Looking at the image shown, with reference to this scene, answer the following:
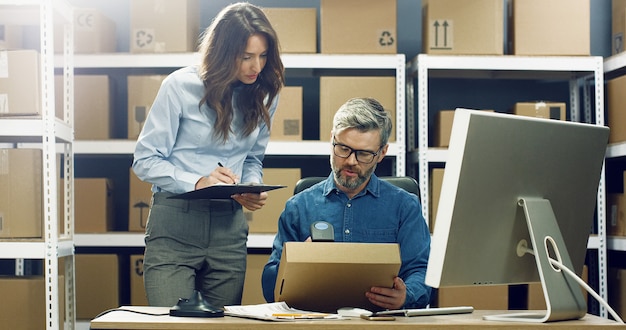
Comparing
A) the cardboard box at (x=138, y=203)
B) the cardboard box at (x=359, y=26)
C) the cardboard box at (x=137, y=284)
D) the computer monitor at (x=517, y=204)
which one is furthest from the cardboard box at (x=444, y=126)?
the computer monitor at (x=517, y=204)

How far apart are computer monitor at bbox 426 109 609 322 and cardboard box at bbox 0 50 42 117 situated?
68.9 inches

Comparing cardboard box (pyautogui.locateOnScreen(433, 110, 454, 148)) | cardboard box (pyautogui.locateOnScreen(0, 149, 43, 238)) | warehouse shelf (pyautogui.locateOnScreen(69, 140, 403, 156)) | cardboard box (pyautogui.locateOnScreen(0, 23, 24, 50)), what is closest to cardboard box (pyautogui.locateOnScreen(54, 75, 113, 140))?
warehouse shelf (pyautogui.locateOnScreen(69, 140, 403, 156))

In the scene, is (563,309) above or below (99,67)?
below

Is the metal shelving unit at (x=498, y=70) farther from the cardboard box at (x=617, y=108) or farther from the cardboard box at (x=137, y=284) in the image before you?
the cardboard box at (x=137, y=284)

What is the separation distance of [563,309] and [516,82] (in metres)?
2.38

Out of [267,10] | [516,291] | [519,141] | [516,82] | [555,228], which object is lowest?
[516,291]

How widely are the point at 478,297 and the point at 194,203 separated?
1.55m

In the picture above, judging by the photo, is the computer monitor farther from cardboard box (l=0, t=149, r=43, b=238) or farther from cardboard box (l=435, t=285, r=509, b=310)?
cardboard box (l=0, t=149, r=43, b=238)

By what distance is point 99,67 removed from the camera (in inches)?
132

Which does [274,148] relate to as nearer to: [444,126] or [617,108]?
[444,126]

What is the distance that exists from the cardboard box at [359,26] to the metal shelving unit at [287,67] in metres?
0.04

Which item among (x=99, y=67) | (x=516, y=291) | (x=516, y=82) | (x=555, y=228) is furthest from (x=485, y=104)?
(x=555, y=228)

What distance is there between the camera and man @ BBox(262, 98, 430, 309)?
1996 mm

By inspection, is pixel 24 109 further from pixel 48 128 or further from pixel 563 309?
pixel 563 309
